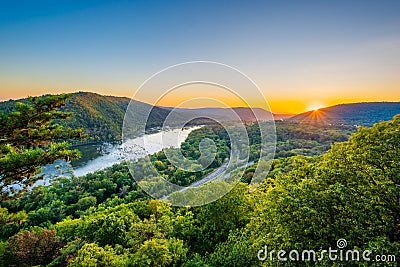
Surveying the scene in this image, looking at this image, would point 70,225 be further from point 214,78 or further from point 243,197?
point 214,78

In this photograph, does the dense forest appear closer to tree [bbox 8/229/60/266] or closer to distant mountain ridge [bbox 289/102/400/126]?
tree [bbox 8/229/60/266]

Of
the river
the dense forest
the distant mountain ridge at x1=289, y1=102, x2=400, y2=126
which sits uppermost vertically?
the distant mountain ridge at x1=289, y1=102, x2=400, y2=126

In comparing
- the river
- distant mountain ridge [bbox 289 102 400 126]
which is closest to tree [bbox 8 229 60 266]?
the river

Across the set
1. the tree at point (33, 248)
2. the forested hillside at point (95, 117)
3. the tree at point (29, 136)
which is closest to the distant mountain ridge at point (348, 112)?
the forested hillside at point (95, 117)

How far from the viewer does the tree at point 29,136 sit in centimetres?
723

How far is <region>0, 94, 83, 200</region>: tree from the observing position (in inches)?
285

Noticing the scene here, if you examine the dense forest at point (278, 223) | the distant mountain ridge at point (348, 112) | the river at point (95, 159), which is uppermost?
the distant mountain ridge at point (348, 112)

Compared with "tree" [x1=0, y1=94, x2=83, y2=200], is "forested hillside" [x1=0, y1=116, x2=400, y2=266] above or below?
below

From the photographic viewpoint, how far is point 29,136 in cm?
795

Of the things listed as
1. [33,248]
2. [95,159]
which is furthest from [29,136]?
[95,159]

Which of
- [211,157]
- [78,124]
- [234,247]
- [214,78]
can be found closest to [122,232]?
[211,157]

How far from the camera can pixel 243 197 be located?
14445mm

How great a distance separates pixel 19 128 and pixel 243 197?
11298mm

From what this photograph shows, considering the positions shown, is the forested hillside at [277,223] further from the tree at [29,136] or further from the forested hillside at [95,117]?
the forested hillside at [95,117]
